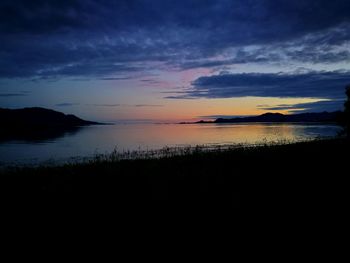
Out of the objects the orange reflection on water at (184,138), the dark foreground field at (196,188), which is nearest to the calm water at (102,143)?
the orange reflection on water at (184,138)

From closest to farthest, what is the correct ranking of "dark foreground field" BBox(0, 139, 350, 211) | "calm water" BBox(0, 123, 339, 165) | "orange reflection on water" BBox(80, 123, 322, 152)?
"dark foreground field" BBox(0, 139, 350, 211)
"calm water" BBox(0, 123, 339, 165)
"orange reflection on water" BBox(80, 123, 322, 152)

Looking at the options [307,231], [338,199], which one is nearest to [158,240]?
[307,231]

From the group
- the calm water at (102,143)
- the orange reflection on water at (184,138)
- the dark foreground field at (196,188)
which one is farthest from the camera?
the orange reflection on water at (184,138)

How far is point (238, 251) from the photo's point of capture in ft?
16.0

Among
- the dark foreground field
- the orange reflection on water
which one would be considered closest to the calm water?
the orange reflection on water

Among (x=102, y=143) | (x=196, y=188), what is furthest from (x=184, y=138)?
(x=196, y=188)

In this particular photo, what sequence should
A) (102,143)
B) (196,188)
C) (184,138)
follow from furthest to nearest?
(184,138) → (102,143) → (196,188)

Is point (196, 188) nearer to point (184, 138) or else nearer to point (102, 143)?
point (102, 143)

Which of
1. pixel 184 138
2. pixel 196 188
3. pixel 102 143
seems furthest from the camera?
pixel 184 138

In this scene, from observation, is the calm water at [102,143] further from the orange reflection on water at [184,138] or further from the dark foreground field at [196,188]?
the dark foreground field at [196,188]

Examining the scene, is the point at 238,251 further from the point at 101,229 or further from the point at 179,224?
the point at 101,229

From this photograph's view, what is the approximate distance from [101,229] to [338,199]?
6.67m

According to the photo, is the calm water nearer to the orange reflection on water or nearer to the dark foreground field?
the orange reflection on water

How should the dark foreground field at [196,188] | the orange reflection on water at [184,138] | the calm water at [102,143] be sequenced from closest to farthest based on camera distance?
the dark foreground field at [196,188] → the calm water at [102,143] → the orange reflection on water at [184,138]
